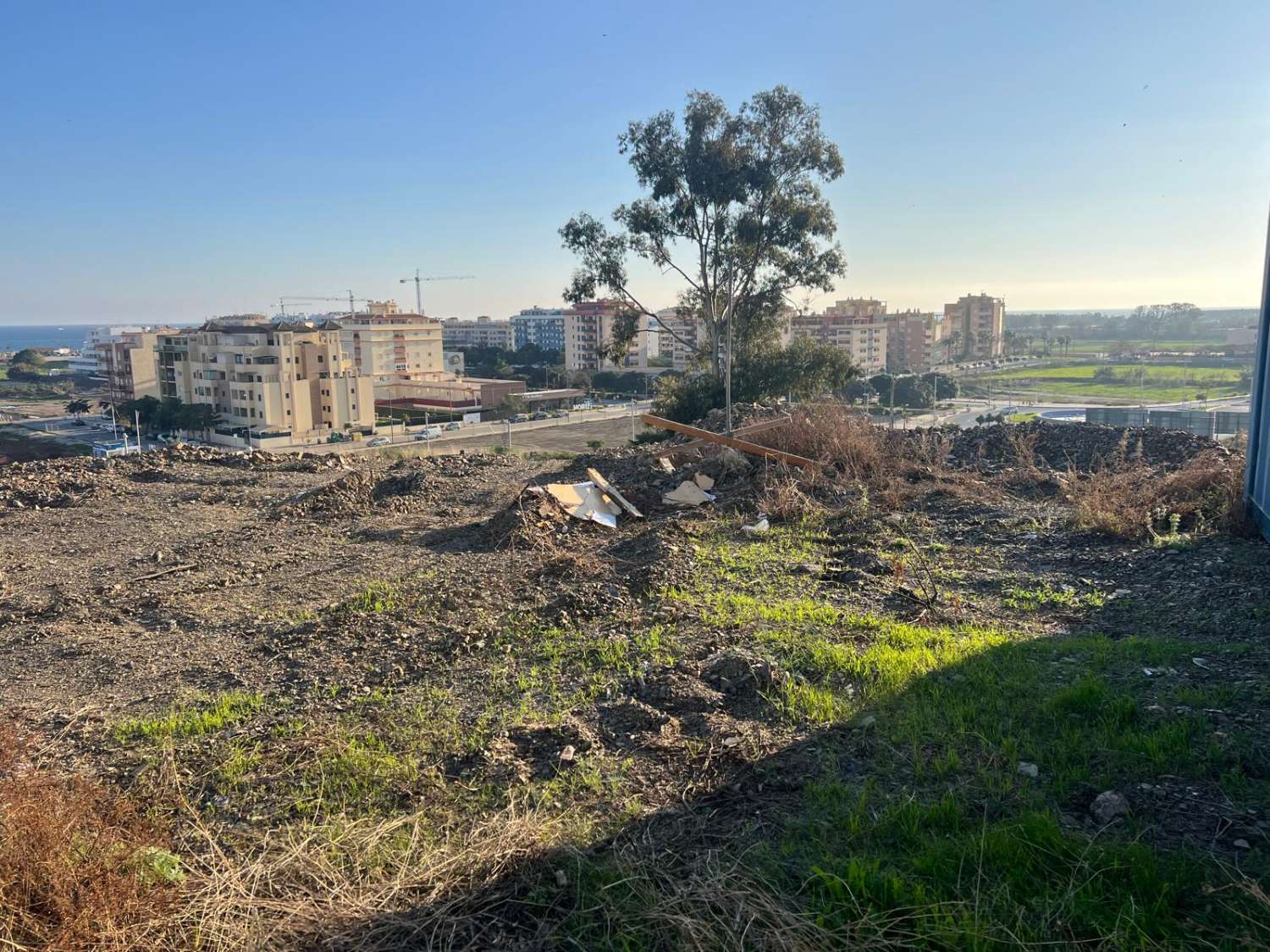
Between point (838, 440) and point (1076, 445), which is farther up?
point (838, 440)

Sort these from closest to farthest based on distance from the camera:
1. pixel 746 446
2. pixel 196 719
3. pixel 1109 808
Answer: pixel 1109 808 < pixel 196 719 < pixel 746 446

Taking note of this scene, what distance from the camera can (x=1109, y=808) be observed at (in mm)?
2969

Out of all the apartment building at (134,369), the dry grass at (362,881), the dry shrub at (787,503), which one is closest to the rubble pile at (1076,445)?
the dry shrub at (787,503)

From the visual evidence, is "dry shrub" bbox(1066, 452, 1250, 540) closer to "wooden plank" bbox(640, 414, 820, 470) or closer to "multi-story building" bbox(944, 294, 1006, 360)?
"wooden plank" bbox(640, 414, 820, 470)

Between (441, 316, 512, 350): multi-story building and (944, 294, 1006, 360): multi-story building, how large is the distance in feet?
188

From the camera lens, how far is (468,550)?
7984 mm

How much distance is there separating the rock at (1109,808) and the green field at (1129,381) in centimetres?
2413

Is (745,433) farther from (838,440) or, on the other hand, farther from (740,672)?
(740,672)

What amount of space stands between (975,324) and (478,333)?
6820 cm

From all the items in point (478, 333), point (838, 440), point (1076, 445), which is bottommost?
point (1076, 445)

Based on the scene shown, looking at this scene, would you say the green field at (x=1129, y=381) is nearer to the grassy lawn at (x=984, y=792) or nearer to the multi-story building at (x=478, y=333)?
the grassy lawn at (x=984, y=792)

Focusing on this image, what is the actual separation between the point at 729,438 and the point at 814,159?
37.8ft

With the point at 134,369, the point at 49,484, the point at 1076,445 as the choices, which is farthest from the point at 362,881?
the point at 134,369

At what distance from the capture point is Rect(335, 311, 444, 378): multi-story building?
2397 inches
